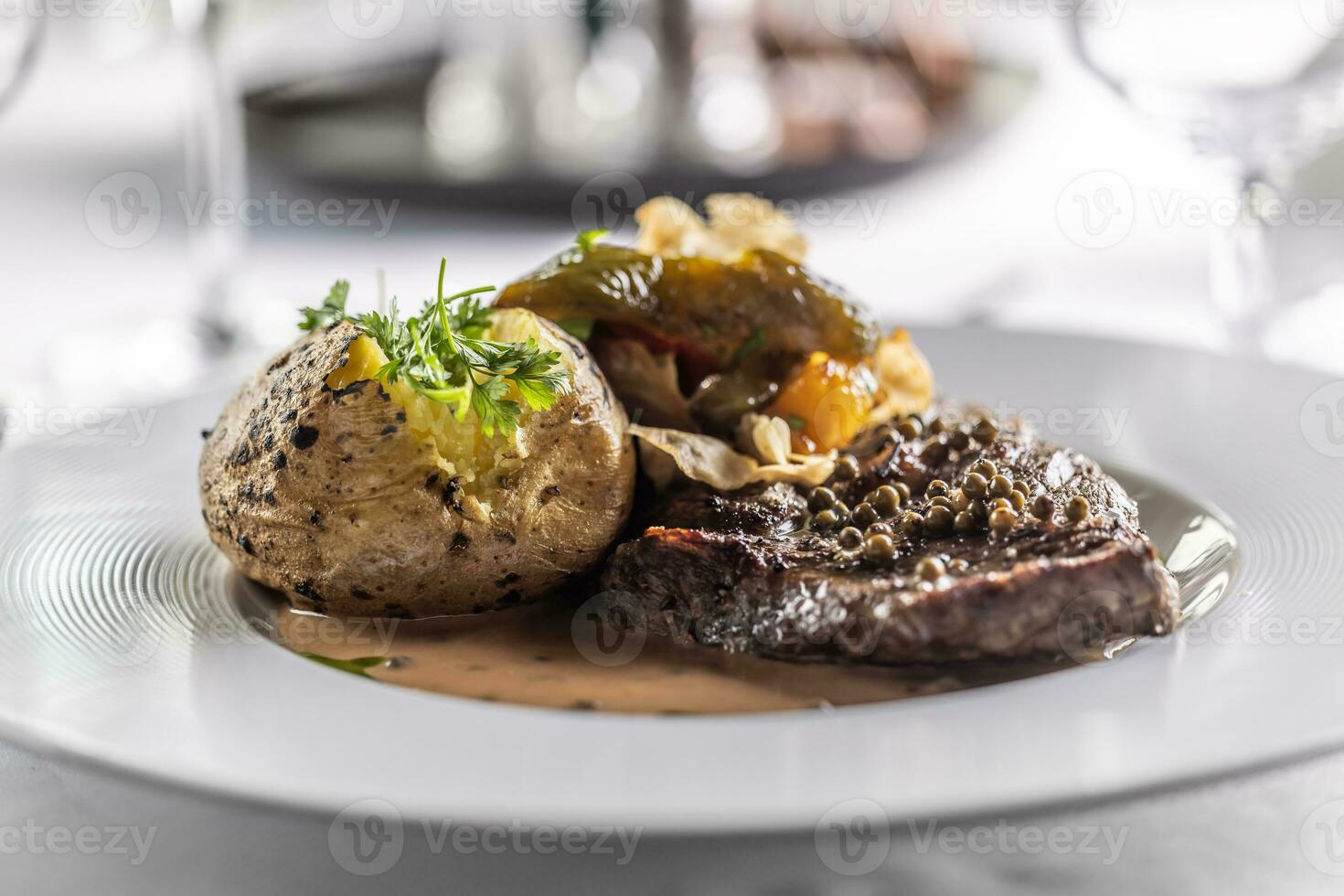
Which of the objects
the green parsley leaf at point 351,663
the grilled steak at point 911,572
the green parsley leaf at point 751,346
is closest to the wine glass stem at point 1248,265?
the grilled steak at point 911,572

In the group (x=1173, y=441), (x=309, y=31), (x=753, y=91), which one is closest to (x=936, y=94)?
(x=753, y=91)

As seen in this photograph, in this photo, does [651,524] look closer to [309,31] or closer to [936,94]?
[936,94]

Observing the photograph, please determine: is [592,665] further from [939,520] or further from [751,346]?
[751,346]

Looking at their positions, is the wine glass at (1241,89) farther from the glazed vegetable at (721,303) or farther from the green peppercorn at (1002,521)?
the green peppercorn at (1002,521)

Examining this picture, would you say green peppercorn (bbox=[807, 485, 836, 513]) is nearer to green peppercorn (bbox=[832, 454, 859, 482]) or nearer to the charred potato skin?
green peppercorn (bbox=[832, 454, 859, 482])

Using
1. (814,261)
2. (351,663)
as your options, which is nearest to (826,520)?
(351,663)
